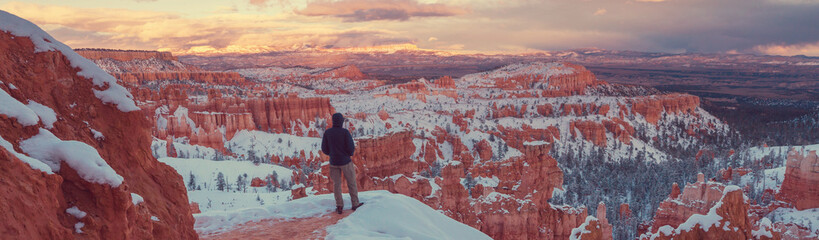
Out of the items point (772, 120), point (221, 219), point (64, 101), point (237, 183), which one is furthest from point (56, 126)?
point (772, 120)

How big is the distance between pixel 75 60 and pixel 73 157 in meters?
1.89

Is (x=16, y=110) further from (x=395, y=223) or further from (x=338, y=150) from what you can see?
(x=395, y=223)

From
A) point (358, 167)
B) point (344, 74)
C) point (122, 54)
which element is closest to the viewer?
point (358, 167)

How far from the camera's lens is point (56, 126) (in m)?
4.47

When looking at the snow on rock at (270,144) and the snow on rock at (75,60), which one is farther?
the snow on rock at (270,144)

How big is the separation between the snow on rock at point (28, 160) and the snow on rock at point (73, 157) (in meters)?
0.20

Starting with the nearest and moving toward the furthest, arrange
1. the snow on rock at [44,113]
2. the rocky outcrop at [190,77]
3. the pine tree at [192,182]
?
the snow on rock at [44,113] → the pine tree at [192,182] → the rocky outcrop at [190,77]

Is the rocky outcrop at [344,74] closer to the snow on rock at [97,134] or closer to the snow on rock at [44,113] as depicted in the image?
the snow on rock at [97,134]

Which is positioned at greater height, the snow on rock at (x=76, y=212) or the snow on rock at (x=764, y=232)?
the snow on rock at (x=76, y=212)

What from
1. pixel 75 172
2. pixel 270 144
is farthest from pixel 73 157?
pixel 270 144

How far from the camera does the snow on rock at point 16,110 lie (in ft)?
12.5

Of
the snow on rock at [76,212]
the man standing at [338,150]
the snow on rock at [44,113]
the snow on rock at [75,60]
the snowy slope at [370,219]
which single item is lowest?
the snowy slope at [370,219]

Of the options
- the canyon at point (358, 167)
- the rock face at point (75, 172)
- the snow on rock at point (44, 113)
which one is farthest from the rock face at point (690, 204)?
the snow on rock at point (44, 113)

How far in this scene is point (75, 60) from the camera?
515cm
